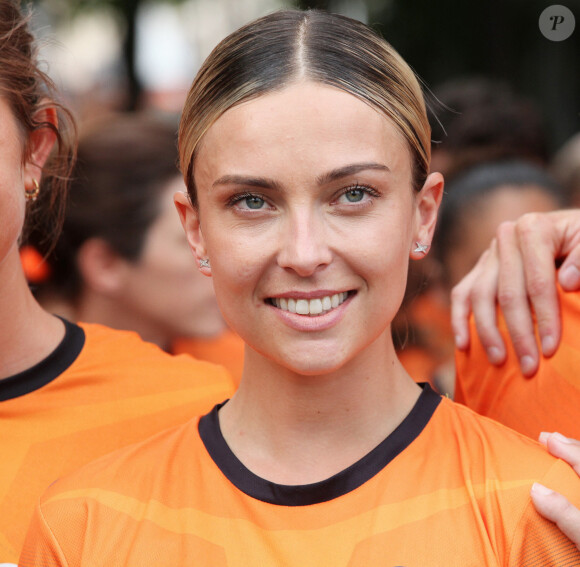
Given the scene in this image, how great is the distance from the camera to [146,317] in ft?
14.5

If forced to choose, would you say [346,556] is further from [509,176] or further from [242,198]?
[509,176]

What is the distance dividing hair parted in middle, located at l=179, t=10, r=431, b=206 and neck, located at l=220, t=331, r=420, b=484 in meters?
0.47

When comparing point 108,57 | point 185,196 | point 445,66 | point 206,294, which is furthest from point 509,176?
point 108,57

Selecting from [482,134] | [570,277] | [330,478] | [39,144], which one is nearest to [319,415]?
[330,478]

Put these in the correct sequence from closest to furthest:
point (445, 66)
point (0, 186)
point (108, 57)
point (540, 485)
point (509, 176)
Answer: point (540, 485) < point (0, 186) < point (509, 176) < point (445, 66) < point (108, 57)

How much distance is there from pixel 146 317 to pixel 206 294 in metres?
0.34

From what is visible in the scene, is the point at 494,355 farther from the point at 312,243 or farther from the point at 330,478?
the point at 312,243

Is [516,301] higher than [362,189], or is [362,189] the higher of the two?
[362,189]

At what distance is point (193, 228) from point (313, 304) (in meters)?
0.44

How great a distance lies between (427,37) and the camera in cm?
1203

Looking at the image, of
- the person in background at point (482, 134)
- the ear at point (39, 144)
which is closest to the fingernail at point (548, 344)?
the ear at point (39, 144)

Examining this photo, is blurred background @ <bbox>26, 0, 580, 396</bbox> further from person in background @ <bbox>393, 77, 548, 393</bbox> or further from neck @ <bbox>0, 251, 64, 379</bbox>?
neck @ <bbox>0, 251, 64, 379</bbox>

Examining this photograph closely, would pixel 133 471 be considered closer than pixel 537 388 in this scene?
Yes

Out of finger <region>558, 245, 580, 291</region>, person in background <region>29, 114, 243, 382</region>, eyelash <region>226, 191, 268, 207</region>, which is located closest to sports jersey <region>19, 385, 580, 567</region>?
finger <region>558, 245, 580, 291</region>
